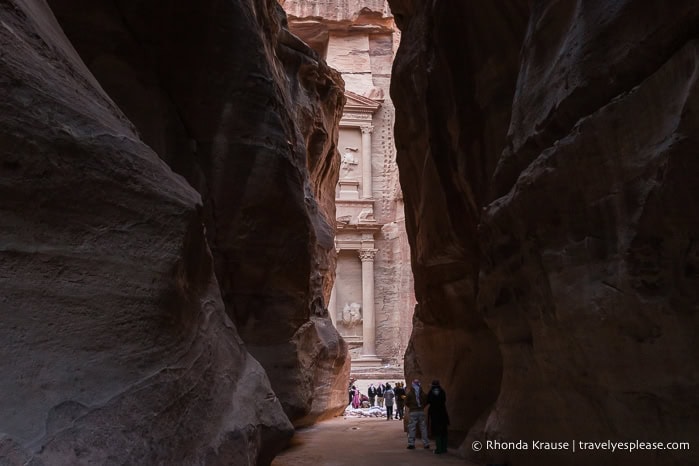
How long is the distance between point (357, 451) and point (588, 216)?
584 cm

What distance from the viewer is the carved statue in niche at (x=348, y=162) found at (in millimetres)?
28953

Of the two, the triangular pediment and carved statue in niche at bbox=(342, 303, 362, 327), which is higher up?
the triangular pediment

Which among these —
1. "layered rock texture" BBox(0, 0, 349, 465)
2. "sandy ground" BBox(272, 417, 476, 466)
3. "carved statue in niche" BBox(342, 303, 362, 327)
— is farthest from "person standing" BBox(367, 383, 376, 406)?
"layered rock texture" BBox(0, 0, 349, 465)

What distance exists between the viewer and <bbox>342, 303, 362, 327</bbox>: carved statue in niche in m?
Answer: 27.4

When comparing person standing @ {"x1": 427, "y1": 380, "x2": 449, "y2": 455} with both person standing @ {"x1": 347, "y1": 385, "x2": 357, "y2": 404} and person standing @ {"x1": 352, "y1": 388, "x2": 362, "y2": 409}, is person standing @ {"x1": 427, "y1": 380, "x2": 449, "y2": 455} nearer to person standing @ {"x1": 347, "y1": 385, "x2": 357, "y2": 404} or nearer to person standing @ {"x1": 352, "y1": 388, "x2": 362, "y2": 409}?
person standing @ {"x1": 352, "y1": 388, "x2": 362, "y2": 409}

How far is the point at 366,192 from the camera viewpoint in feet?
94.4

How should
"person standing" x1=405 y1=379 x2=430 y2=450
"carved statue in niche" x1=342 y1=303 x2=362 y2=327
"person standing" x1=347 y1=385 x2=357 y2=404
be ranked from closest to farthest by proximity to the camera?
1. "person standing" x1=405 y1=379 x2=430 y2=450
2. "person standing" x1=347 y1=385 x2=357 y2=404
3. "carved statue in niche" x1=342 y1=303 x2=362 y2=327

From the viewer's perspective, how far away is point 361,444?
407 inches

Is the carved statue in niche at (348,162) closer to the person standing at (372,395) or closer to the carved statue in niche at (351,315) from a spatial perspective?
the carved statue in niche at (351,315)

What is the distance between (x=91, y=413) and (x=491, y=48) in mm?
6401

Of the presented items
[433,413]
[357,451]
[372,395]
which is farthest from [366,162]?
[357,451]

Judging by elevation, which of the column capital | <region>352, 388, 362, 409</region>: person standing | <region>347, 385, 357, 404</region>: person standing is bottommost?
<region>352, 388, 362, 409</region>: person standing

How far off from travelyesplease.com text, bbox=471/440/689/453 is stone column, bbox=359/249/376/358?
20.1 meters

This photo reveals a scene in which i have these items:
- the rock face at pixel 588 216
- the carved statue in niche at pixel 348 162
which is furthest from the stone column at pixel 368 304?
the rock face at pixel 588 216
